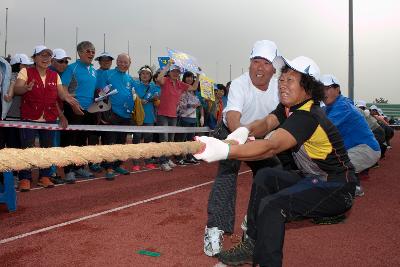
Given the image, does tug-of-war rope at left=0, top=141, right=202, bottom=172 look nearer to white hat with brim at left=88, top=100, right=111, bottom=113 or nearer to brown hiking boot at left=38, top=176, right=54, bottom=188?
brown hiking boot at left=38, top=176, right=54, bottom=188

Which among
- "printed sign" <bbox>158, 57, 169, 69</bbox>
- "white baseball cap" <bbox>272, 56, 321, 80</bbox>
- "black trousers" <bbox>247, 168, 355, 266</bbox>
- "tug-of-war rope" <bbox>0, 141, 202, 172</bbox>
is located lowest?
"black trousers" <bbox>247, 168, 355, 266</bbox>

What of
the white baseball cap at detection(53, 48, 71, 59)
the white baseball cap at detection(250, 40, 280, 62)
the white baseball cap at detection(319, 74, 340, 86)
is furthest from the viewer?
the white baseball cap at detection(53, 48, 71, 59)

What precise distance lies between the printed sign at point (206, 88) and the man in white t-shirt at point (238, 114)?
6.62 m

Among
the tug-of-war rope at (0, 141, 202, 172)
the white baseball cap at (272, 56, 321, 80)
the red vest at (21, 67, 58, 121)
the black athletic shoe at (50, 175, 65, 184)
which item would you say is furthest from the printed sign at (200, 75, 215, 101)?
the tug-of-war rope at (0, 141, 202, 172)

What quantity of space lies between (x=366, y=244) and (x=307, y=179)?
6.14 feet

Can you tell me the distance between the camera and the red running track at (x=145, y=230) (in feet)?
12.9

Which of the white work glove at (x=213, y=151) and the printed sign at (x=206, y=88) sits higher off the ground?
the printed sign at (x=206, y=88)

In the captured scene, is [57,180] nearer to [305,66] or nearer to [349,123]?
[349,123]

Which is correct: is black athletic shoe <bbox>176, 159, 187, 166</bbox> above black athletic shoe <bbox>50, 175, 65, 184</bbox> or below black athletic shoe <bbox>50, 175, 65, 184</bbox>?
below

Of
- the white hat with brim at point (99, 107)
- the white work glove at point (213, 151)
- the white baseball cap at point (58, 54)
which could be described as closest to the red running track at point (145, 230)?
the white hat with brim at point (99, 107)

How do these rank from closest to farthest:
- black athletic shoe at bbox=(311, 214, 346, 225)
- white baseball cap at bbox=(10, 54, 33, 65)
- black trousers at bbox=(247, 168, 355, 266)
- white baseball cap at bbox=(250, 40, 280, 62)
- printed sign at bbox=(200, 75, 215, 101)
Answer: black trousers at bbox=(247, 168, 355, 266) < black athletic shoe at bbox=(311, 214, 346, 225) < white baseball cap at bbox=(250, 40, 280, 62) < white baseball cap at bbox=(10, 54, 33, 65) < printed sign at bbox=(200, 75, 215, 101)

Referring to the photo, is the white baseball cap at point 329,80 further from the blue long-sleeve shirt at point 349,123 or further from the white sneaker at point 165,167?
the white sneaker at point 165,167

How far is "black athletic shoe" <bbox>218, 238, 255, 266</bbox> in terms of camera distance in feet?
12.3

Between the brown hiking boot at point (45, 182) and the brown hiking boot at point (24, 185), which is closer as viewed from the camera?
the brown hiking boot at point (24, 185)
